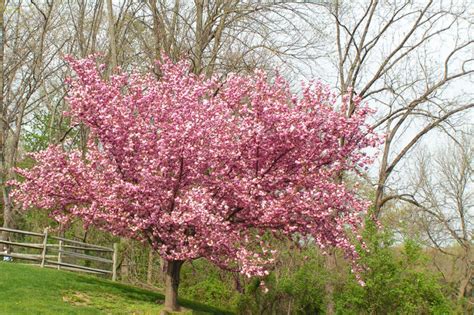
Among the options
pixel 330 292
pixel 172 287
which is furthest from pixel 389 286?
pixel 172 287

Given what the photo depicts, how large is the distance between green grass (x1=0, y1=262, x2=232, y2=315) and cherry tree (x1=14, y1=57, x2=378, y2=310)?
177cm

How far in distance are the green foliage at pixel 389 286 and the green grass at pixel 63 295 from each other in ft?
15.1

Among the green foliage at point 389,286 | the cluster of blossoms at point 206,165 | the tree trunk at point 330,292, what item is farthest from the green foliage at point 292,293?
the cluster of blossoms at point 206,165

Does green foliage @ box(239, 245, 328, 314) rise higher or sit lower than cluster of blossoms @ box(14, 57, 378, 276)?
lower

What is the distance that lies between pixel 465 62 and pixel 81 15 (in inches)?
649

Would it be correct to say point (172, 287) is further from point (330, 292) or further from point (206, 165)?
point (330, 292)

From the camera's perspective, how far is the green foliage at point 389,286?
16.7m

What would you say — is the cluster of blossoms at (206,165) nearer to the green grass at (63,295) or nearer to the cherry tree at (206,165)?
the cherry tree at (206,165)

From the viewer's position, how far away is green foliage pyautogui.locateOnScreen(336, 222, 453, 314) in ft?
54.9

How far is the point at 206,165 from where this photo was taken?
523 inches

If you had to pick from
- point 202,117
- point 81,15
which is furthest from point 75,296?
point 81,15

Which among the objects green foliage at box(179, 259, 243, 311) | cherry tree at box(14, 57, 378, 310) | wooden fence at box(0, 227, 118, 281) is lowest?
green foliage at box(179, 259, 243, 311)

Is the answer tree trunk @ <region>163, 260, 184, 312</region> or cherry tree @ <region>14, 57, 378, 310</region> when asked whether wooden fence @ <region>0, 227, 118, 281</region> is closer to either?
cherry tree @ <region>14, 57, 378, 310</region>

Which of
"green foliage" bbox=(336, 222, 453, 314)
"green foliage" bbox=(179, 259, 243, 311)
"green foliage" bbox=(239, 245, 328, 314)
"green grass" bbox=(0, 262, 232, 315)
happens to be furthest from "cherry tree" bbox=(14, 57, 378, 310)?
"green foliage" bbox=(179, 259, 243, 311)
